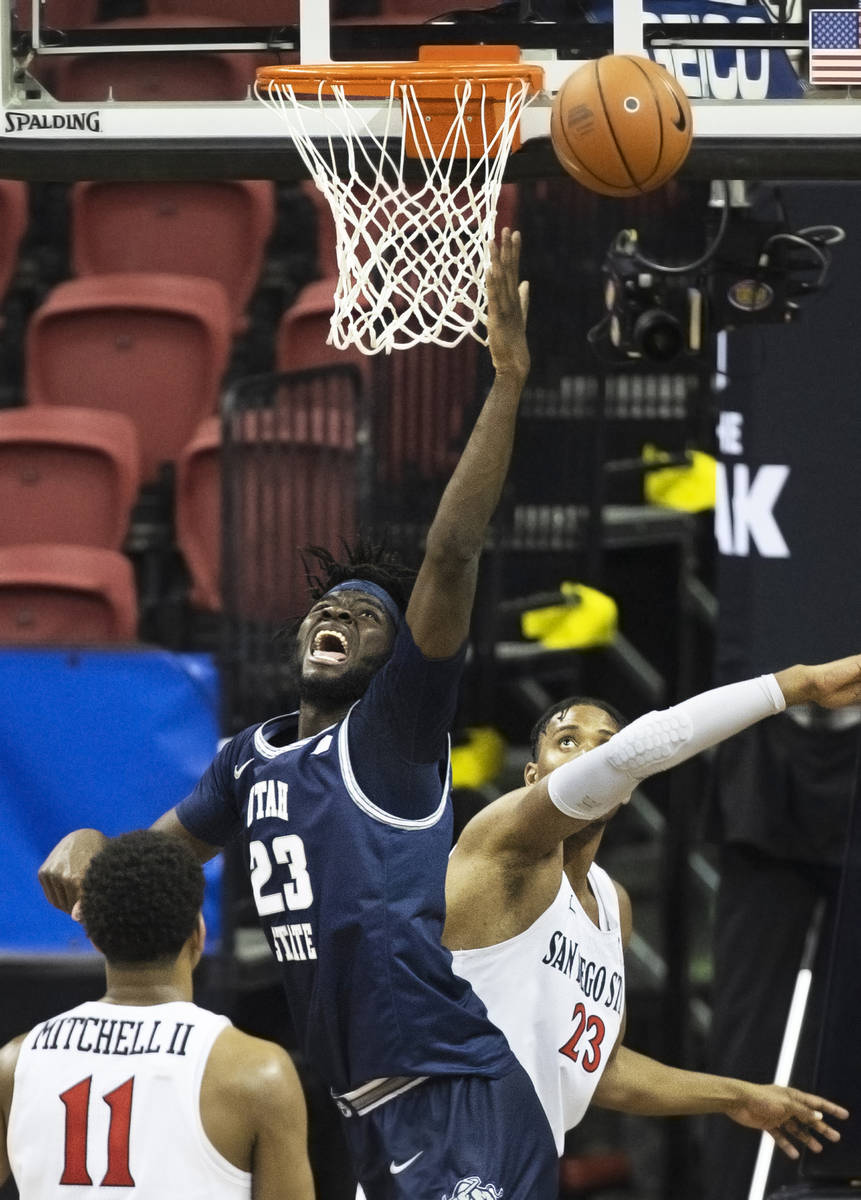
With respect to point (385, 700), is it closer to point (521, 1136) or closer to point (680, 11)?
point (521, 1136)

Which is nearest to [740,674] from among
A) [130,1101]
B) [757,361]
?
[757,361]

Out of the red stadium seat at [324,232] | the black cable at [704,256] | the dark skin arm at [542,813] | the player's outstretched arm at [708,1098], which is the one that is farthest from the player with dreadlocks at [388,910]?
the red stadium seat at [324,232]

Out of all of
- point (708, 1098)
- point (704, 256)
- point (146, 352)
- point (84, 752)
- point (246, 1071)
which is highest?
point (704, 256)

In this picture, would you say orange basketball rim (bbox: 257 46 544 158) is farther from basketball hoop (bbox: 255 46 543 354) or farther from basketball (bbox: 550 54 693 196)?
basketball (bbox: 550 54 693 196)

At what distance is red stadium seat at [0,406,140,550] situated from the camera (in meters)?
7.51

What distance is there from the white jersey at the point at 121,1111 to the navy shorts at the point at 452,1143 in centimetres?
86

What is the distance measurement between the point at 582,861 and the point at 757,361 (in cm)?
246

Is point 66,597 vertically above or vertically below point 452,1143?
above

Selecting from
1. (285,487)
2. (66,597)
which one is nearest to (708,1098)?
(285,487)

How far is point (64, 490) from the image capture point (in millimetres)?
7535

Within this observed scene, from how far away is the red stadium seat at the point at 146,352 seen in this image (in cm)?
795

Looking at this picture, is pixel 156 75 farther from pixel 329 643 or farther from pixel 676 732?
pixel 676 732

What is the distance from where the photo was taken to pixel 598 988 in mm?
4793

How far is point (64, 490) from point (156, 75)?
233 cm
